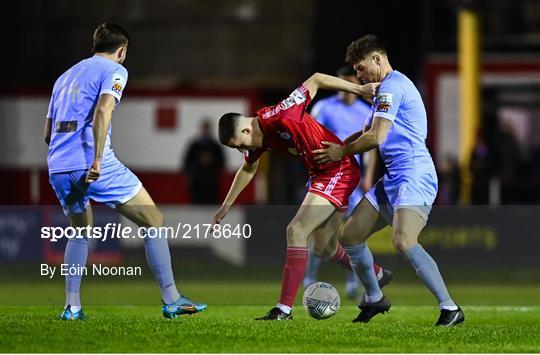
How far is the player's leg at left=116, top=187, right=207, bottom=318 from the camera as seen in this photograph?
36.9 ft

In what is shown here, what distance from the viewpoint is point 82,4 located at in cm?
3161

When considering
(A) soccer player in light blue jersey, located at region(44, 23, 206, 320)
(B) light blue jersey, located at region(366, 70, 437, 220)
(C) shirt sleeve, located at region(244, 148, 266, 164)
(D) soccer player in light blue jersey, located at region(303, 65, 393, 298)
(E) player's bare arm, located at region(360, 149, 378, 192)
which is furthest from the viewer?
(E) player's bare arm, located at region(360, 149, 378, 192)

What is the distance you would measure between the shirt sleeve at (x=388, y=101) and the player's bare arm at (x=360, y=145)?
1.7 inches

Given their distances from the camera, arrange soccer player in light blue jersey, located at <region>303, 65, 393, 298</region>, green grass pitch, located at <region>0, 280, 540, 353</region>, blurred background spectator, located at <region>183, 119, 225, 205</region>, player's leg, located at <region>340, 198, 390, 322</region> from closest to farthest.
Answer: green grass pitch, located at <region>0, 280, 540, 353</region> < player's leg, located at <region>340, 198, 390, 322</region> < soccer player in light blue jersey, located at <region>303, 65, 393, 298</region> < blurred background spectator, located at <region>183, 119, 225, 205</region>

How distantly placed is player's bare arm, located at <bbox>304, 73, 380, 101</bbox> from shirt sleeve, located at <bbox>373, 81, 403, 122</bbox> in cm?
16

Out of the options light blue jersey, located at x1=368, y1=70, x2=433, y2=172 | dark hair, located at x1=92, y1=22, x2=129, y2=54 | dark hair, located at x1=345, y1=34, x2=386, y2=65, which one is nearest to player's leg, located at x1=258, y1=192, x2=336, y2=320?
light blue jersey, located at x1=368, y1=70, x2=433, y2=172

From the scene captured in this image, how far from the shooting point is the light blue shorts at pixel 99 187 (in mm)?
11047

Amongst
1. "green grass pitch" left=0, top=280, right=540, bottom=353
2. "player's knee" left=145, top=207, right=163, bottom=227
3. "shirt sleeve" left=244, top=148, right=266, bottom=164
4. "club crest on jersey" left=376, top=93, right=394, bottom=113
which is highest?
"club crest on jersey" left=376, top=93, right=394, bottom=113

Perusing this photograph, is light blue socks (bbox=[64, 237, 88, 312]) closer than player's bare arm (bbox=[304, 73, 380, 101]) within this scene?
No

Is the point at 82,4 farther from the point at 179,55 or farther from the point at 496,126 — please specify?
the point at 496,126

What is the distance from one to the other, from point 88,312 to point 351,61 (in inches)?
118

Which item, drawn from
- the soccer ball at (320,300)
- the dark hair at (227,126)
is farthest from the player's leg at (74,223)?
the soccer ball at (320,300)

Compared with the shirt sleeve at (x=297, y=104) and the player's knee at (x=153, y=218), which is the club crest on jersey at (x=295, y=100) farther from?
the player's knee at (x=153, y=218)

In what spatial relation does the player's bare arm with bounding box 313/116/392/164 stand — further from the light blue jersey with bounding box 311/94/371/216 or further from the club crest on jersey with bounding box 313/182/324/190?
the light blue jersey with bounding box 311/94/371/216
